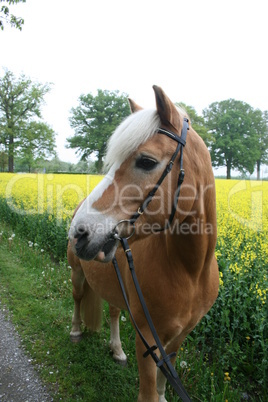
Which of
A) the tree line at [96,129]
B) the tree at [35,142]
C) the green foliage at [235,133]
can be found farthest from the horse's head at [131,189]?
the green foliage at [235,133]

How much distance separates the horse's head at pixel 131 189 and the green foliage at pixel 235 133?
5145 cm

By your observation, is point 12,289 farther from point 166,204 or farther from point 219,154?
point 219,154

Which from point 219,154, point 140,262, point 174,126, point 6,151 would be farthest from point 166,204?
point 219,154

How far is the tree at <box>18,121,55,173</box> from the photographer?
39719 mm

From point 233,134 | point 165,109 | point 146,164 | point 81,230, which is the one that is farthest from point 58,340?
point 233,134

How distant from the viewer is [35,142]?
4075 centimetres

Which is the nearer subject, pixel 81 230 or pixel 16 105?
pixel 81 230

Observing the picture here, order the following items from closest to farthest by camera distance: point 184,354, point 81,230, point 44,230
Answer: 1. point 81,230
2. point 184,354
3. point 44,230

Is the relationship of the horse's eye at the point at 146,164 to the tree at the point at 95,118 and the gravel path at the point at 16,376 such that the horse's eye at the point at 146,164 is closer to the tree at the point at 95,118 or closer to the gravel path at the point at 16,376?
the gravel path at the point at 16,376

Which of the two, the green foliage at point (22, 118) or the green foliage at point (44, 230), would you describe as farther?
the green foliage at point (22, 118)

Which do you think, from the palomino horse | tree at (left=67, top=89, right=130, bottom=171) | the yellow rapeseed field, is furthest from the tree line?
the palomino horse

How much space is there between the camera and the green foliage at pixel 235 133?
2110 inches

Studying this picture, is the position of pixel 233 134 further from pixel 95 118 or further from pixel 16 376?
pixel 16 376

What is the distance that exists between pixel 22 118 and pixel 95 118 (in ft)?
53.5
